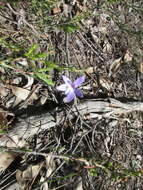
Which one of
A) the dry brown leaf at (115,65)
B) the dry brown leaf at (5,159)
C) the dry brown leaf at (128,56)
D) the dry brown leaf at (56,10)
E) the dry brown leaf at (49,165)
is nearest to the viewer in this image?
the dry brown leaf at (5,159)

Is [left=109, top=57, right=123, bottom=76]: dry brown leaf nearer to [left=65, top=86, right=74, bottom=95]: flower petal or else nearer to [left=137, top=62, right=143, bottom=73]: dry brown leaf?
[left=137, top=62, right=143, bottom=73]: dry brown leaf

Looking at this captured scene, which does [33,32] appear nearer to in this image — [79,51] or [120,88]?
[79,51]

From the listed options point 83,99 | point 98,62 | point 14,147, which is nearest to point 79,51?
point 98,62

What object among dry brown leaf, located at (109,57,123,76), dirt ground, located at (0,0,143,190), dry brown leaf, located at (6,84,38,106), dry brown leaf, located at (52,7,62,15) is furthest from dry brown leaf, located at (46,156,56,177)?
dry brown leaf, located at (52,7,62,15)

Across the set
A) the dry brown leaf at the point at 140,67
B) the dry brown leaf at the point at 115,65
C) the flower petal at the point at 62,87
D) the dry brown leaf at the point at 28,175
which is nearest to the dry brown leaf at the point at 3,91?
the flower petal at the point at 62,87

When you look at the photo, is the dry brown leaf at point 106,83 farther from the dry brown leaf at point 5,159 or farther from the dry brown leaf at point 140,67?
the dry brown leaf at point 5,159

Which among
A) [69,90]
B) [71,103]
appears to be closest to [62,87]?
[69,90]
